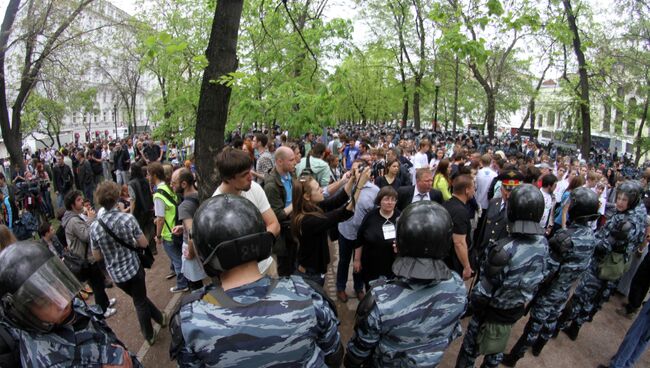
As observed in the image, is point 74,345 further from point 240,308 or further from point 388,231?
point 388,231

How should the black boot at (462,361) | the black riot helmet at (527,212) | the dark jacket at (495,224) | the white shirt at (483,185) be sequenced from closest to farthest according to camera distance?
the black riot helmet at (527,212)
the black boot at (462,361)
the dark jacket at (495,224)
the white shirt at (483,185)

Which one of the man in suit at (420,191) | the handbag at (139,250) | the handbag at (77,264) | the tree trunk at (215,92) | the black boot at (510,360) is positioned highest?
the tree trunk at (215,92)

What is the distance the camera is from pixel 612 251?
428cm

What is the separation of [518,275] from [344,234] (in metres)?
2.44

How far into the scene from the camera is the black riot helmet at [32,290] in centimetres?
167

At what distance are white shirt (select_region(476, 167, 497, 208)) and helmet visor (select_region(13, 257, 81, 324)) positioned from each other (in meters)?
6.76

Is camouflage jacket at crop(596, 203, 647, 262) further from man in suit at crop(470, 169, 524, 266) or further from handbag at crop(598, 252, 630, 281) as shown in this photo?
man in suit at crop(470, 169, 524, 266)

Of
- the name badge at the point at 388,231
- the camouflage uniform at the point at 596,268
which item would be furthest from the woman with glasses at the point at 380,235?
the camouflage uniform at the point at 596,268

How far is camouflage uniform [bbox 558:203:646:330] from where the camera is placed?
427 cm

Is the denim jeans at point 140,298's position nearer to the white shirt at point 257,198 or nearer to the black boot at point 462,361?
the white shirt at point 257,198

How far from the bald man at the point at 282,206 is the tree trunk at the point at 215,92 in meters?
0.66

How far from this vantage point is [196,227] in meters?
1.74

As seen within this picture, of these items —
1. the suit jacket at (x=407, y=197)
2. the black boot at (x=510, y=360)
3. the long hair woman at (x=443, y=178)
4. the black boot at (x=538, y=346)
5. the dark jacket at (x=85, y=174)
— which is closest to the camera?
the black boot at (x=510, y=360)

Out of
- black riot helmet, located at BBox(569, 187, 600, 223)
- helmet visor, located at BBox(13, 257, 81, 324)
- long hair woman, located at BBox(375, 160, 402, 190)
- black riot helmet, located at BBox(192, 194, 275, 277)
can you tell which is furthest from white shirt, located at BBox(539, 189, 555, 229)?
helmet visor, located at BBox(13, 257, 81, 324)
